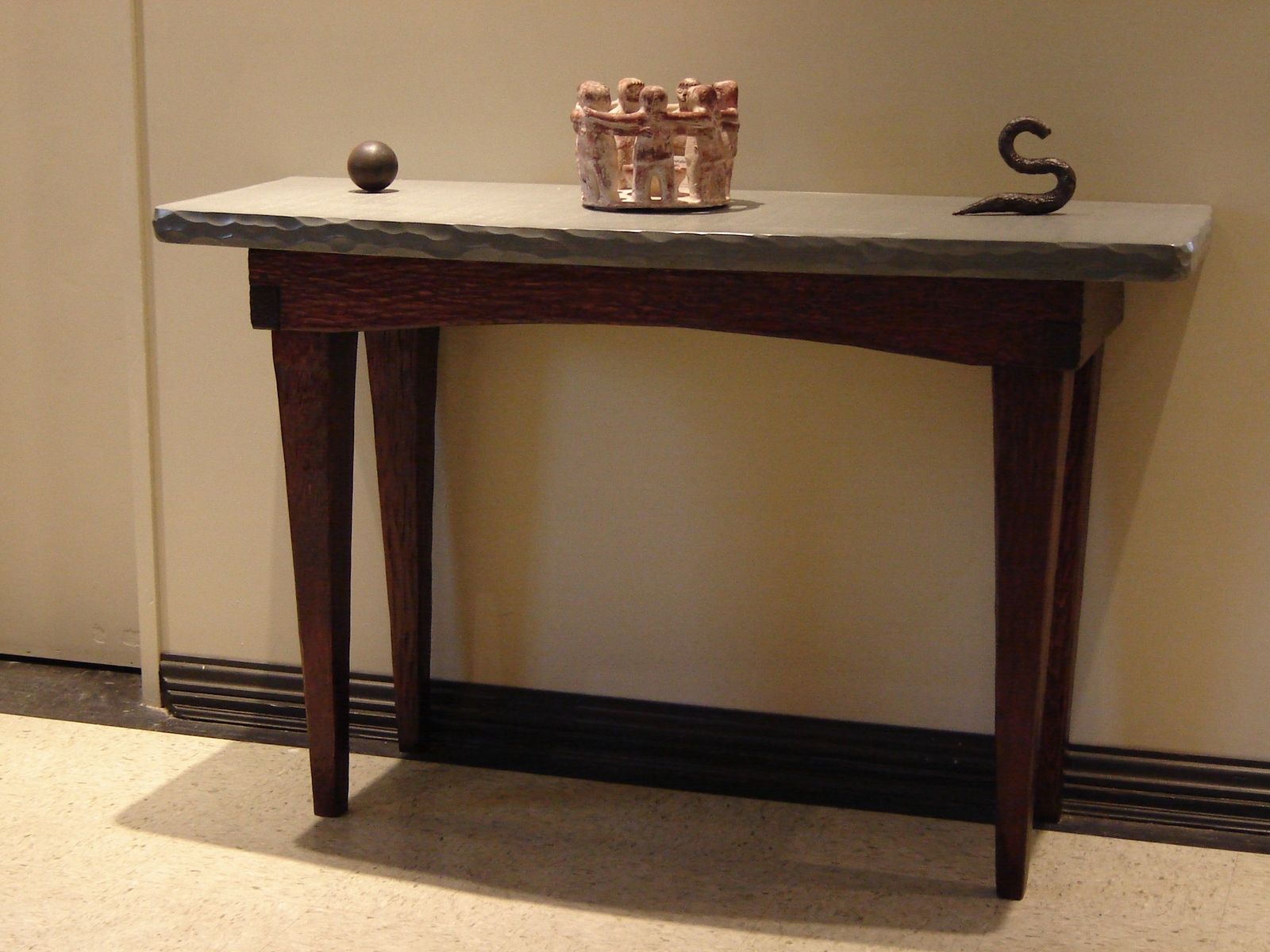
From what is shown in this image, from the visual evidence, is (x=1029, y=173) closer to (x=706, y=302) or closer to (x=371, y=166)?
(x=706, y=302)

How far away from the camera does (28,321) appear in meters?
2.33

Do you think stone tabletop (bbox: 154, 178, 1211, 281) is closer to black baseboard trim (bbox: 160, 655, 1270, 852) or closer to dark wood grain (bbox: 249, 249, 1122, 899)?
dark wood grain (bbox: 249, 249, 1122, 899)

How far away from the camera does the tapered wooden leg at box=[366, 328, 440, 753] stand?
78.0 inches

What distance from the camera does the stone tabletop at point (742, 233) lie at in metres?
1.40

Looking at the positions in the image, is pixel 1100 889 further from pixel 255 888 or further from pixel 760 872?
pixel 255 888

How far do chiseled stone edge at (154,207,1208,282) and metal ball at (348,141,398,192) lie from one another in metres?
0.21

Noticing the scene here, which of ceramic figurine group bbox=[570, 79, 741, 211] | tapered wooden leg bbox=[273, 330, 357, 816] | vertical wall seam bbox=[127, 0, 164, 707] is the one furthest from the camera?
vertical wall seam bbox=[127, 0, 164, 707]

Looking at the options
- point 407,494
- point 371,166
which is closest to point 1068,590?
point 407,494

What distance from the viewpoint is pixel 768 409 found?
195cm

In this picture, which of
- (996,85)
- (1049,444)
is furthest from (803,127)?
(1049,444)

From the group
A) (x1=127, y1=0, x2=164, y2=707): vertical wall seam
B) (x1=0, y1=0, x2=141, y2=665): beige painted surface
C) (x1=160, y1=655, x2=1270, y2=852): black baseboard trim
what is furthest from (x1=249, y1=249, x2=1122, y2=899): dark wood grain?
(x1=0, y1=0, x2=141, y2=665): beige painted surface

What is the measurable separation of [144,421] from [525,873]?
922 millimetres

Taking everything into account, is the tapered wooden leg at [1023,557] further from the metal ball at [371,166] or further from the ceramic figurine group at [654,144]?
the metal ball at [371,166]

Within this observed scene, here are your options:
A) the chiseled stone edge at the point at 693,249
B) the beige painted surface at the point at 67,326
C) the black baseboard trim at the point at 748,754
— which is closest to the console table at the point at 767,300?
the chiseled stone edge at the point at 693,249
